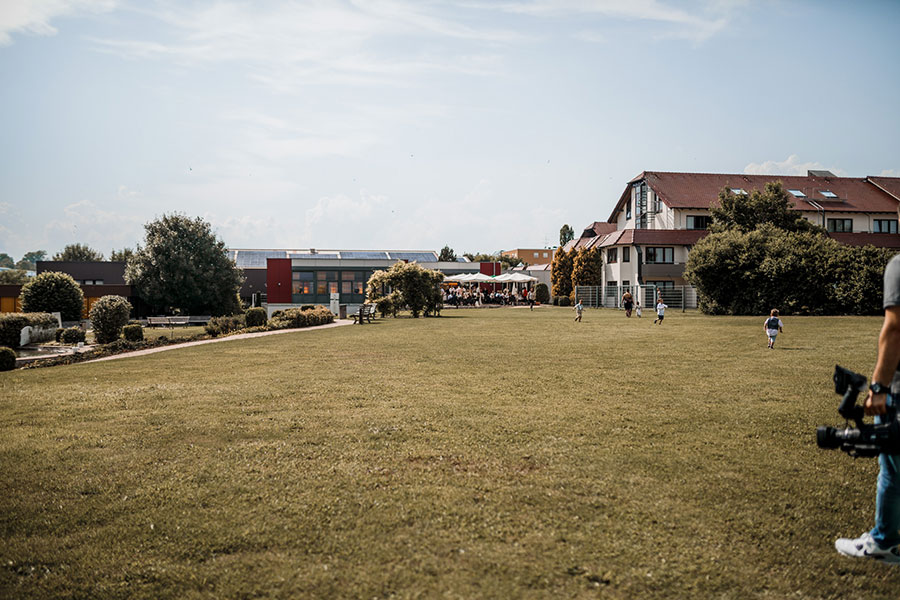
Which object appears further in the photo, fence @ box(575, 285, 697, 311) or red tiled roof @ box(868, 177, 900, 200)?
red tiled roof @ box(868, 177, 900, 200)

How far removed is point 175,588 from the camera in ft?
11.2

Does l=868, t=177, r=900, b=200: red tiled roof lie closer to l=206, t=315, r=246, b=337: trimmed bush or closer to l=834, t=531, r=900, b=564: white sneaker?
l=206, t=315, r=246, b=337: trimmed bush

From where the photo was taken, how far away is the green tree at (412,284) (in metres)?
33.3

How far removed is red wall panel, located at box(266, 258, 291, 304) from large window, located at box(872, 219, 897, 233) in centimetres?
4610

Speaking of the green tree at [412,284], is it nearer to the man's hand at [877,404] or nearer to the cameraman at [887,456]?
the cameraman at [887,456]

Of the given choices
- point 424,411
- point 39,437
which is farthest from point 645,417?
point 39,437

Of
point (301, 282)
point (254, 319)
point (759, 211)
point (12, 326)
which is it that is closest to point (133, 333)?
point (12, 326)

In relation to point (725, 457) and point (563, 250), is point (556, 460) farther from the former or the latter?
point (563, 250)

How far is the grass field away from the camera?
3.50 m

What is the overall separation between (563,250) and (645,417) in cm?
4782

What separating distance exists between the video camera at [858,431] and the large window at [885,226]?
5555cm

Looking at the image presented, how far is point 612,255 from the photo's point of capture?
163ft

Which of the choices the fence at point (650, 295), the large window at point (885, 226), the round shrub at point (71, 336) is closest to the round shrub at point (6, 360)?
the round shrub at point (71, 336)

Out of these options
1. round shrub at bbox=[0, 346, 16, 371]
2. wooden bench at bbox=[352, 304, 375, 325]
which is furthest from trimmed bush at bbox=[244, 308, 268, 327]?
round shrub at bbox=[0, 346, 16, 371]
